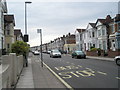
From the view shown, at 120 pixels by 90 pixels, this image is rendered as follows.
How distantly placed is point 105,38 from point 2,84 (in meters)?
38.4

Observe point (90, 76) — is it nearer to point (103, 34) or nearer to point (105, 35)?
point (105, 35)

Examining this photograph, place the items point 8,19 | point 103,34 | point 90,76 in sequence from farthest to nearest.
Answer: point 103,34 < point 8,19 < point 90,76

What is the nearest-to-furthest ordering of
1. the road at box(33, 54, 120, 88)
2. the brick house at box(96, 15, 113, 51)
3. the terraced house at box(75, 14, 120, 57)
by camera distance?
the road at box(33, 54, 120, 88), the terraced house at box(75, 14, 120, 57), the brick house at box(96, 15, 113, 51)

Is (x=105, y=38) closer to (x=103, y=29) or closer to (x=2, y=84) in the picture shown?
(x=103, y=29)

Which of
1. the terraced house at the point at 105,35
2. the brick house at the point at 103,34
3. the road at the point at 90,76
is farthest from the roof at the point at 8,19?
the road at the point at 90,76

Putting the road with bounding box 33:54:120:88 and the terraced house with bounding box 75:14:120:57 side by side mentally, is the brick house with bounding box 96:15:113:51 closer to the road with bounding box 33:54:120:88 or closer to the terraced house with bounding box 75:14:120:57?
the terraced house with bounding box 75:14:120:57

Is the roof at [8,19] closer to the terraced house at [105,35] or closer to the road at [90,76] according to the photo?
the terraced house at [105,35]

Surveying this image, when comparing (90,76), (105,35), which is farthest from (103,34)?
(90,76)

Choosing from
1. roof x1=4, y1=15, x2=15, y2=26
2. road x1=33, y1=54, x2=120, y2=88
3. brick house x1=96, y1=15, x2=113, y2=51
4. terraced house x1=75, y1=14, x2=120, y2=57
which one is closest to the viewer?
road x1=33, y1=54, x2=120, y2=88

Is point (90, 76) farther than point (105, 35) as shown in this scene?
No

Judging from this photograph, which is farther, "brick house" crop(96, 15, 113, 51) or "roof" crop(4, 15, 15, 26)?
"brick house" crop(96, 15, 113, 51)

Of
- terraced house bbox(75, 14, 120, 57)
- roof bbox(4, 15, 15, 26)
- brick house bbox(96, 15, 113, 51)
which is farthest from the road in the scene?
brick house bbox(96, 15, 113, 51)

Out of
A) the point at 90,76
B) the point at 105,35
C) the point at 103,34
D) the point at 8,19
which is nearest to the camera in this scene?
the point at 90,76

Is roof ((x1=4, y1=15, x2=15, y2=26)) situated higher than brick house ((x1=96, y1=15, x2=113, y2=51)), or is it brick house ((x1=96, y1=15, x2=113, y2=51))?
roof ((x1=4, y1=15, x2=15, y2=26))
